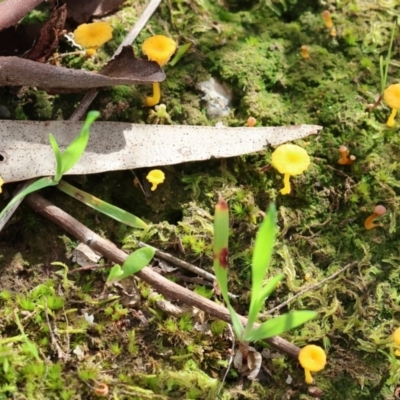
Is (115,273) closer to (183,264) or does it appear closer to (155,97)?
(183,264)

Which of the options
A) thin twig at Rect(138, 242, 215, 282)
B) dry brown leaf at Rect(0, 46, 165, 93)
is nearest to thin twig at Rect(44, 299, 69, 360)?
thin twig at Rect(138, 242, 215, 282)

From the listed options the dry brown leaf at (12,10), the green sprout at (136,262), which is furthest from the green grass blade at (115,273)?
the dry brown leaf at (12,10)

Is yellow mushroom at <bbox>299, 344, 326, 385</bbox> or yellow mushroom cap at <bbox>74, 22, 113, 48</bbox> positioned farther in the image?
yellow mushroom cap at <bbox>74, 22, 113, 48</bbox>

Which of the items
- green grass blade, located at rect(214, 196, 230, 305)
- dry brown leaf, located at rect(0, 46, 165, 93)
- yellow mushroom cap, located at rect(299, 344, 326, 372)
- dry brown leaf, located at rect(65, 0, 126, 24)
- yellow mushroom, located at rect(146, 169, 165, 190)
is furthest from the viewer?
dry brown leaf, located at rect(65, 0, 126, 24)

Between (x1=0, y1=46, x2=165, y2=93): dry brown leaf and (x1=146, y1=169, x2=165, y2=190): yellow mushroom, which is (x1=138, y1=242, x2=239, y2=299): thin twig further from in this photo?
(x1=0, y1=46, x2=165, y2=93): dry brown leaf

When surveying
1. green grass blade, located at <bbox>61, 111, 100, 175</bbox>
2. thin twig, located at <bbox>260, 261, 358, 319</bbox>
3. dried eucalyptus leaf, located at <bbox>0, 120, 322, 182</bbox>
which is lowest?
thin twig, located at <bbox>260, 261, 358, 319</bbox>

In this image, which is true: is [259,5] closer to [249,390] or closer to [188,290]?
[188,290]

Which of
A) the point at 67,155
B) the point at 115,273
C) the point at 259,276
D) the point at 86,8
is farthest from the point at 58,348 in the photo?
the point at 86,8
